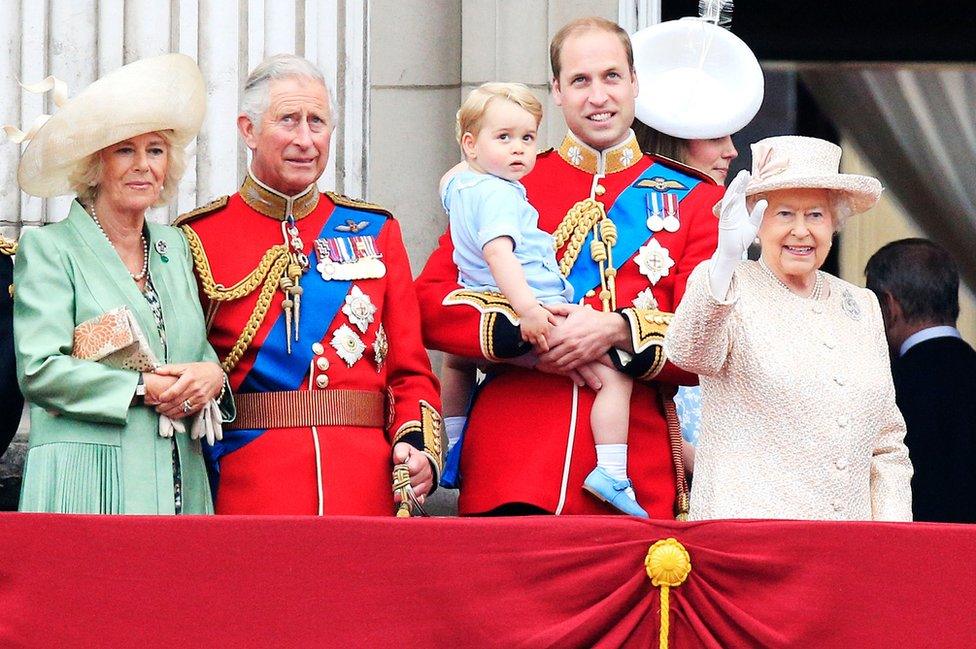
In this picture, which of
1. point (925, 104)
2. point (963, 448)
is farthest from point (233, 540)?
point (925, 104)

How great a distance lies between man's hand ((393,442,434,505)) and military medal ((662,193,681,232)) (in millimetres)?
810

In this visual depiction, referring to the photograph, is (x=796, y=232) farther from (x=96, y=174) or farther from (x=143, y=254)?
(x=96, y=174)

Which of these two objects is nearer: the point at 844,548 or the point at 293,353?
the point at 844,548

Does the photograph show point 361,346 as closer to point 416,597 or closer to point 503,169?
point 503,169

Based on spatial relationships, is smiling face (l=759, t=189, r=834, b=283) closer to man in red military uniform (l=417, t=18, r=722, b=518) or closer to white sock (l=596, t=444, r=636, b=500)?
man in red military uniform (l=417, t=18, r=722, b=518)

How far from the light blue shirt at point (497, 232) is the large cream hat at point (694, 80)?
67cm

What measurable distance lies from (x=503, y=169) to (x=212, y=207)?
2.29ft

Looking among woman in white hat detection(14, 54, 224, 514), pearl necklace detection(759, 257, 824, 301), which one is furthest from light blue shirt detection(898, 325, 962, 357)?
woman in white hat detection(14, 54, 224, 514)

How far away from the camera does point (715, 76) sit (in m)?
5.62

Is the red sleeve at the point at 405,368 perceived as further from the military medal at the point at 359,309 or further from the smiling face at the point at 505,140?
the smiling face at the point at 505,140

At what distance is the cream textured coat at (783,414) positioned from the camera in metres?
4.52

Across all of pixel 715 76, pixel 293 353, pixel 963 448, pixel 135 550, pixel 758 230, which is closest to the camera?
pixel 135 550

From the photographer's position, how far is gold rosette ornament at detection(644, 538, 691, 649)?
416cm

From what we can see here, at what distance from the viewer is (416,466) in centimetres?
477
